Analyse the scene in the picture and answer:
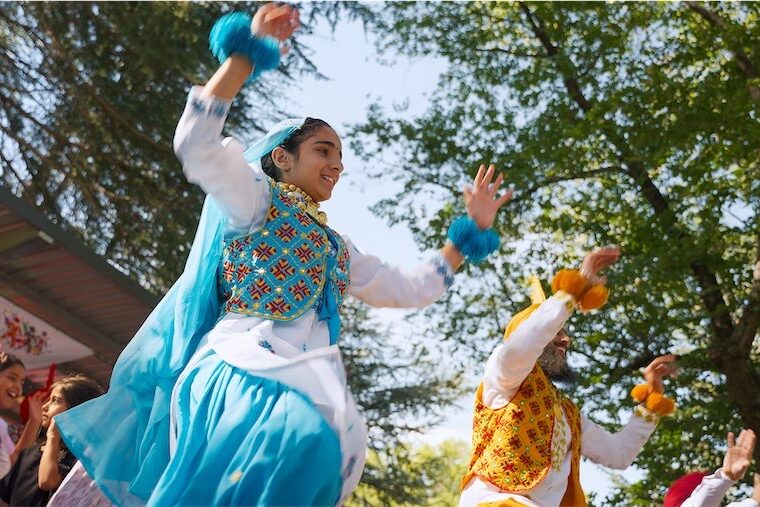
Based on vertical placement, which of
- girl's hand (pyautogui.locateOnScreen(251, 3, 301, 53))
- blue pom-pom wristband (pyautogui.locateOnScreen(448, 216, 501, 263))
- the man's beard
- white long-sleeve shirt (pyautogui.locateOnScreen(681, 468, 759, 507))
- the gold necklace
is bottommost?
the gold necklace

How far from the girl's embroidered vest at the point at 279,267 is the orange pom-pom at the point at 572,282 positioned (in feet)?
4.25

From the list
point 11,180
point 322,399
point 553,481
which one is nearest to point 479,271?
point 11,180

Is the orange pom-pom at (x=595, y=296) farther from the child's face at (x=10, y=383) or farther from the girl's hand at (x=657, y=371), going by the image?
the child's face at (x=10, y=383)

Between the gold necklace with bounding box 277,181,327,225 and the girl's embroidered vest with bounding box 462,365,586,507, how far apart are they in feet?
4.97

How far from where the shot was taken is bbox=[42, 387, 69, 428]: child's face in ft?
16.1

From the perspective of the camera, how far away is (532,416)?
190 inches

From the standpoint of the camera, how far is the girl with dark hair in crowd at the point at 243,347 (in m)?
2.96

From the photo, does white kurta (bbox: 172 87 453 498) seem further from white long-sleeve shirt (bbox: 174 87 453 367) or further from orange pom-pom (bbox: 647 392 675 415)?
orange pom-pom (bbox: 647 392 675 415)

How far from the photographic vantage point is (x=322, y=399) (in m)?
3.07

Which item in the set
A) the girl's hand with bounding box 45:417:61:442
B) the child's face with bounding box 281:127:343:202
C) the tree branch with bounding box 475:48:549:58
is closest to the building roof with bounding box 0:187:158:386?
the girl's hand with bounding box 45:417:61:442

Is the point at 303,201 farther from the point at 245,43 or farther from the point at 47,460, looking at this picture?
the point at 47,460

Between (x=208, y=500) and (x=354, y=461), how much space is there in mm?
396

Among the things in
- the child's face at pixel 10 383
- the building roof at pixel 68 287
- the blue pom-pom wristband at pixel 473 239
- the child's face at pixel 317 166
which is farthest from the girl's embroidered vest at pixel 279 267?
the building roof at pixel 68 287

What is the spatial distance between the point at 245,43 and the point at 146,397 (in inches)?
43.4
